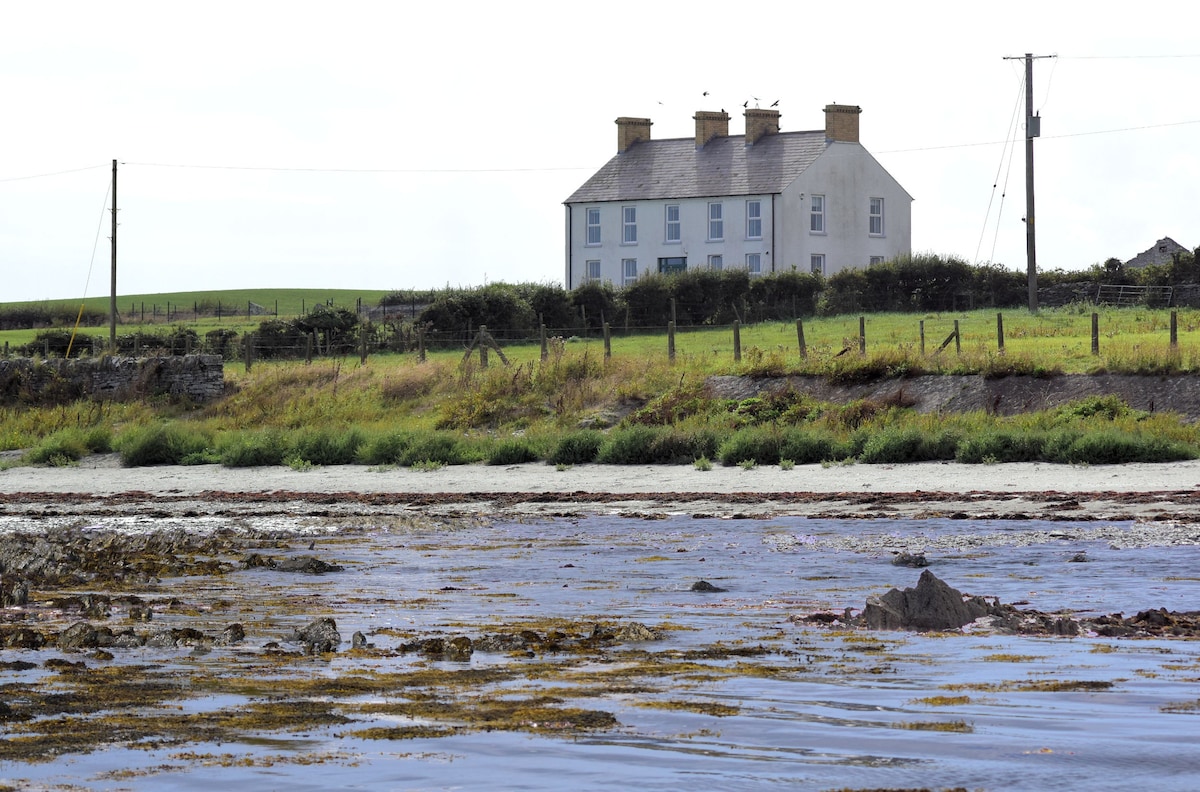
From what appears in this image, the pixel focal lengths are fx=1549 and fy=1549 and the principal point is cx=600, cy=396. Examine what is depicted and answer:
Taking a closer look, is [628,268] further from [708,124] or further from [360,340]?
[360,340]

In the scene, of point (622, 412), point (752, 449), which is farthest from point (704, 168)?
point (752, 449)

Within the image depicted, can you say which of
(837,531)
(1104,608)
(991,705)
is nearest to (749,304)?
(837,531)

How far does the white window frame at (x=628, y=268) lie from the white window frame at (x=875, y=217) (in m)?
11.3

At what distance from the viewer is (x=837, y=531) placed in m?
19.0

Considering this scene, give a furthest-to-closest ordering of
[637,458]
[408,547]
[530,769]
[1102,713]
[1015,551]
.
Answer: [637,458], [408,547], [1015,551], [1102,713], [530,769]

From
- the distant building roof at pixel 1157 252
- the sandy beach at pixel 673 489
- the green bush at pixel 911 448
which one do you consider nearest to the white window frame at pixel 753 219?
the distant building roof at pixel 1157 252

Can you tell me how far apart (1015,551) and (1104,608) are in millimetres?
4394

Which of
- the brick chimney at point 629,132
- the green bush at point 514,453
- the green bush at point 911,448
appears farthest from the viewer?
the brick chimney at point 629,132

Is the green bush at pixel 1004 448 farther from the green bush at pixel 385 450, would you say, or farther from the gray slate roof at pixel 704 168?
the gray slate roof at pixel 704 168

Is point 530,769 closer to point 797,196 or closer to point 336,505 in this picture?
point 336,505

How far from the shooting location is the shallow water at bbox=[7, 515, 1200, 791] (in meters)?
6.50

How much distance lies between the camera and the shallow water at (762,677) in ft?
21.3

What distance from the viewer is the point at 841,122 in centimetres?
7275

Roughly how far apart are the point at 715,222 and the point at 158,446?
4195 centimetres
